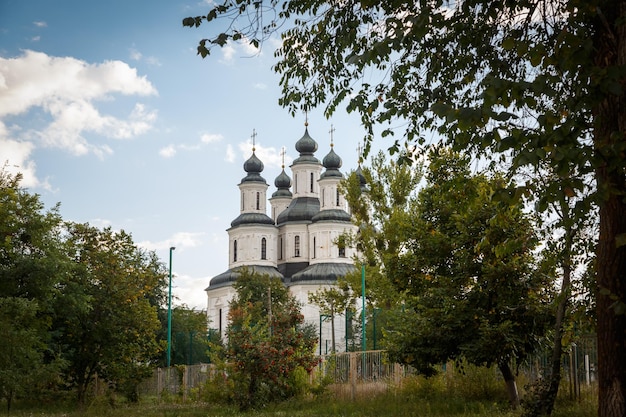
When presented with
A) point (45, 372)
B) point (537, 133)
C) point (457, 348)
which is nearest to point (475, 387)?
point (457, 348)

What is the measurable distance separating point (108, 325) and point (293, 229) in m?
51.3

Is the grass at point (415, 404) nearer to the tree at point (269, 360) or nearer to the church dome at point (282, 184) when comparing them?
the tree at point (269, 360)

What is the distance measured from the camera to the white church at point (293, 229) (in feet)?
246

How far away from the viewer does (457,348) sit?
16.8 metres

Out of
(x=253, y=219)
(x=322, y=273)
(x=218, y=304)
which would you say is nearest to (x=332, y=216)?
(x=322, y=273)

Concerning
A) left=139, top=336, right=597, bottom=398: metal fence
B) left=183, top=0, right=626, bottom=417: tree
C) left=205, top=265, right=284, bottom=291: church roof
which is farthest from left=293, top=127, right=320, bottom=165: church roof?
left=183, top=0, right=626, bottom=417: tree

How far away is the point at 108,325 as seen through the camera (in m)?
→ 27.8

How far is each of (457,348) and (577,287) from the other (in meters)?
4.89

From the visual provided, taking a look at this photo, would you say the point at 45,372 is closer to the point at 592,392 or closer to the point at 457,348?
the point at 457,348

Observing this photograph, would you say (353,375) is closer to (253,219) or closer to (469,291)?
(469,291)

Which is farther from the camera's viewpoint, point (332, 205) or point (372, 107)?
point (332, 205)

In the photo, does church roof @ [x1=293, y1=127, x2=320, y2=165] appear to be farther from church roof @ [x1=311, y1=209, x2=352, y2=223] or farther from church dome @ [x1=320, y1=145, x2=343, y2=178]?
church roof @ [x1=311, y1=209, x2=352, y2=223]

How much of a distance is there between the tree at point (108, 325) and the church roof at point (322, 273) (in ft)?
141

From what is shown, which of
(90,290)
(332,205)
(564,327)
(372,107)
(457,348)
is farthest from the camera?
(332,205)
